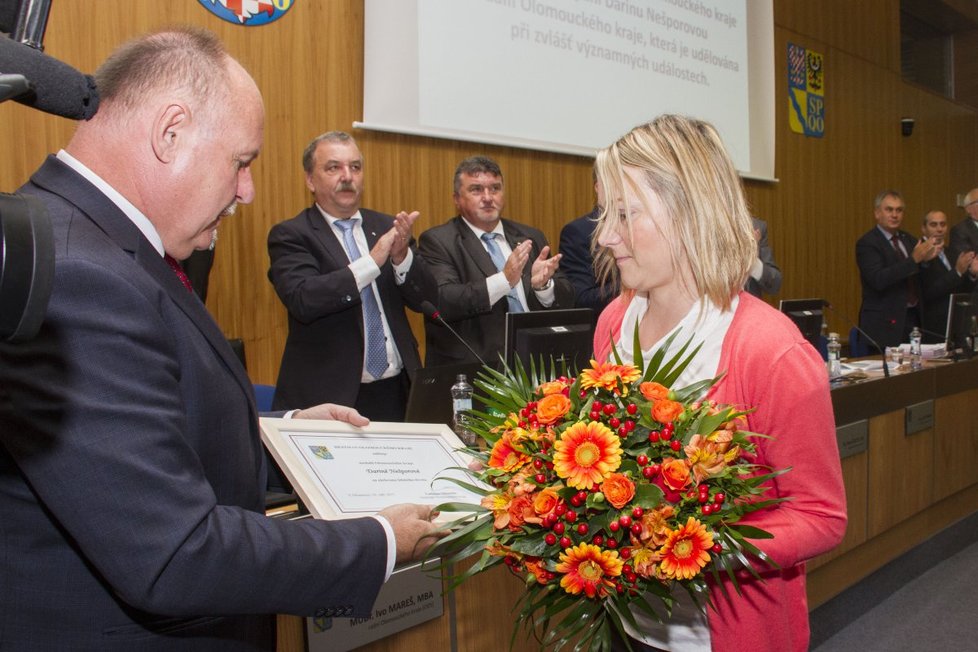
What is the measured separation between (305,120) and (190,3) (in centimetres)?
71

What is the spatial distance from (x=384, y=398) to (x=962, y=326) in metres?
3.26

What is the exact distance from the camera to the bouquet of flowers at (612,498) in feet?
3.43

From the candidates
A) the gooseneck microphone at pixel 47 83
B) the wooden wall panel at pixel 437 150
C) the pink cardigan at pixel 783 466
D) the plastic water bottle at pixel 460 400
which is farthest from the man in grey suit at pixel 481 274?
the gooseneck microphone at pixel 47 83

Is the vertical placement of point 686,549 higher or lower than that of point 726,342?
A: lower

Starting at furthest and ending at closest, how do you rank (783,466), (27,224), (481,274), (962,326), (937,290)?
(937,290)
(962,326)
(481,274)
(783,466)
(27,224)

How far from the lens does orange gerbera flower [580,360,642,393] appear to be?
1146 mm

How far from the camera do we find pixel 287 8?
390 centimetres

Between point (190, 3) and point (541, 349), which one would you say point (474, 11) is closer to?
point (190, 3)

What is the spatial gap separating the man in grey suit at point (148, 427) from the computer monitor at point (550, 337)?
1.14 metres

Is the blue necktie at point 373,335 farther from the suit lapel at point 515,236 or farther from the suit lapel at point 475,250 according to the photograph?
the suit lapel at point 515,236

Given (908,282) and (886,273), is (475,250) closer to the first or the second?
(886,273)

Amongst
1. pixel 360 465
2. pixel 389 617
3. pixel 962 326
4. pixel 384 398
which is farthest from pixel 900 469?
pixel 360 465

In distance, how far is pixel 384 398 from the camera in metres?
3.26

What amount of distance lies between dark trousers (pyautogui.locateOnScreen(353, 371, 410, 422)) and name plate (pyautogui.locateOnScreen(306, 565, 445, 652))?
4.76 ft
